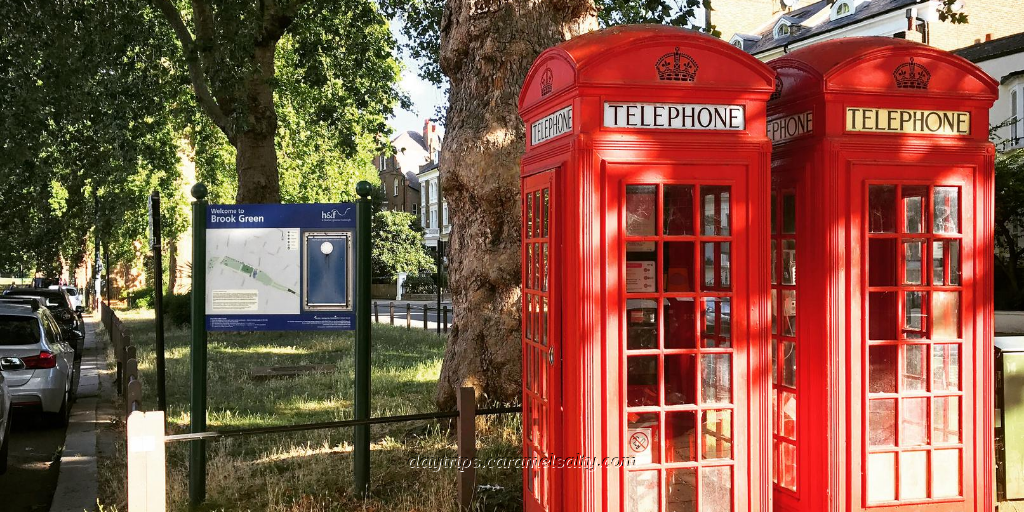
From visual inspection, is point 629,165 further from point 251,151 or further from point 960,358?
point 251,151

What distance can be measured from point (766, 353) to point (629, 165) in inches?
47.0

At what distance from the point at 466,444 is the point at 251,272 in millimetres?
2084

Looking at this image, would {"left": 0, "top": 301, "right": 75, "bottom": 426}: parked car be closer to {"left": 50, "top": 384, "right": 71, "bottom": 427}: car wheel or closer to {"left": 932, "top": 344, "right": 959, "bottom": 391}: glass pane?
{"left": 50, "top": 384, "right": 71, "bottom": 427}: car wheel

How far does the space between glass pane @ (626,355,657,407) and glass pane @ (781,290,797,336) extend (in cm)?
111

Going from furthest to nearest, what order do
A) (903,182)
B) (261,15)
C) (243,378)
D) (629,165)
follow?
1. (261,15)
2. (243,378)
3. (903,182)
4. (629,165)

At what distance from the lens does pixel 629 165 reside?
176 inches

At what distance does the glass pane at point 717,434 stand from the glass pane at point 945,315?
1306 mm

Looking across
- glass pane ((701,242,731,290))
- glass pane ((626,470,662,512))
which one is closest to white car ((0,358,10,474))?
glass pane ((626,470,662,512))

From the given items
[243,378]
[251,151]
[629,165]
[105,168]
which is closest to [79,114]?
[251,151]

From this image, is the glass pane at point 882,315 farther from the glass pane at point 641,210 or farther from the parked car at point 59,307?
the parked car at point 59,307

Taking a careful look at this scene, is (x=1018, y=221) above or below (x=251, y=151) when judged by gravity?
below

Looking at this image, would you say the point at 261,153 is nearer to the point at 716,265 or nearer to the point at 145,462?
the point at 145,462

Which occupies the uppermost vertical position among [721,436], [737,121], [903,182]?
[737,121]

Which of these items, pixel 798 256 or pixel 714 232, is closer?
pixel 714 232
